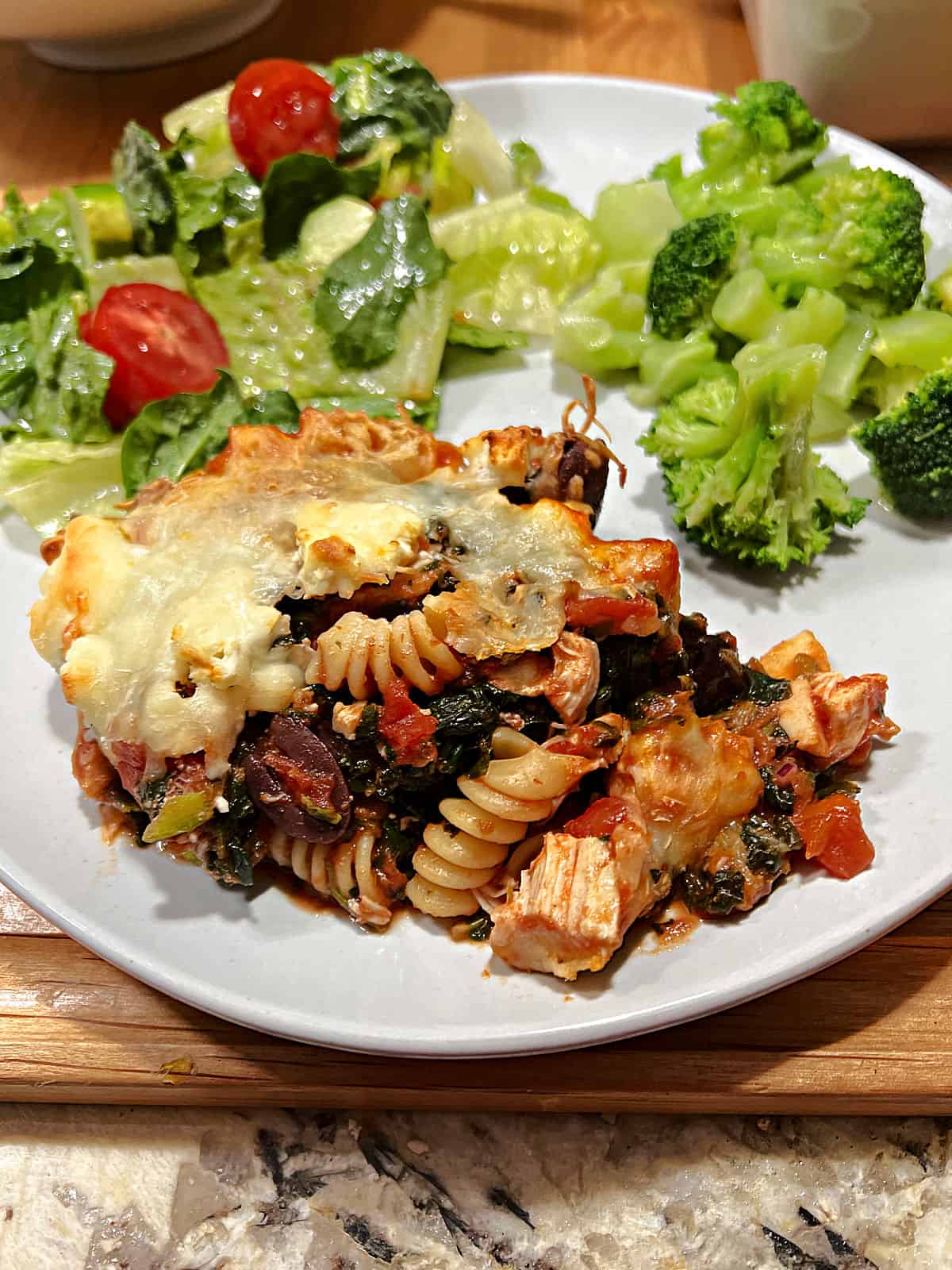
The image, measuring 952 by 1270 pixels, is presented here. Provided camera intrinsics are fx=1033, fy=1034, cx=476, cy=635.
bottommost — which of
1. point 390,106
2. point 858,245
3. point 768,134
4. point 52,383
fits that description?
point 52,383

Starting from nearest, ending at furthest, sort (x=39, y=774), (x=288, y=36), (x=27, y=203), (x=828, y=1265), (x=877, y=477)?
1. (x=828, y=1265)
2. (x=39, y=774)
3. (x=877, y=477)
4. (x=27, y=203)
5. (x=288, y=36)

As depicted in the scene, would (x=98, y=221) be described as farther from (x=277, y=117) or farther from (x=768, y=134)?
(x=768, y=134)

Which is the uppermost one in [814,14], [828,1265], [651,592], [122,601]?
[814,14]

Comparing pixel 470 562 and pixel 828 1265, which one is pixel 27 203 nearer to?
pixel 470 562

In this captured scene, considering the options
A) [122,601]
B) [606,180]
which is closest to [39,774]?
[122,601]

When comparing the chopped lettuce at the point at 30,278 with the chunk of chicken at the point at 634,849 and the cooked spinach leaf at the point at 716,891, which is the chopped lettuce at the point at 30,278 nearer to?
the chunk of chicken at the point at 634,849

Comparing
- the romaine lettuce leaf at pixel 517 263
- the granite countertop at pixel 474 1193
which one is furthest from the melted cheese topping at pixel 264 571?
the romaine lettuce leaf at pixel 517 263

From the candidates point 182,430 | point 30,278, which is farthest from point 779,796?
point 30,278
